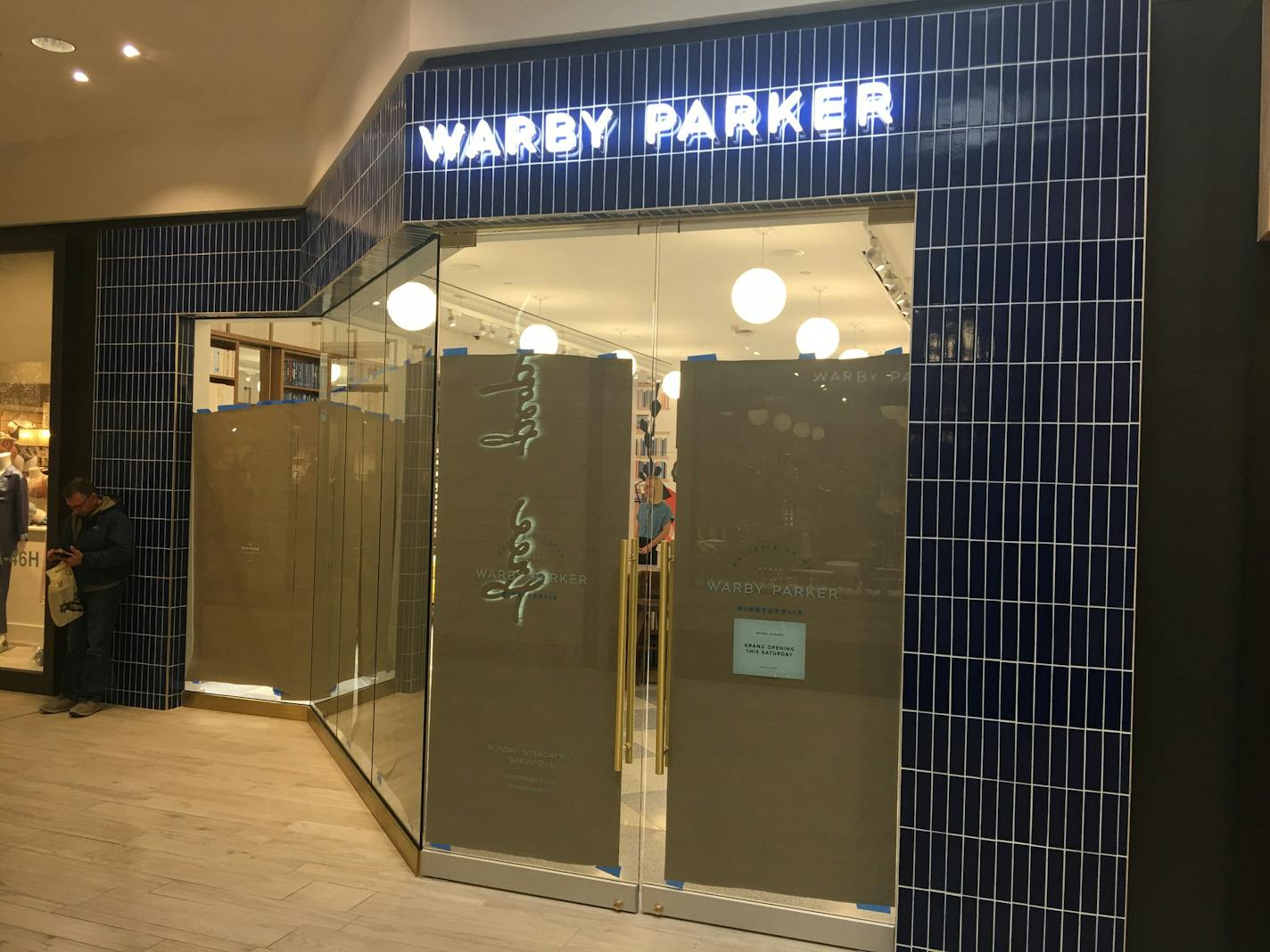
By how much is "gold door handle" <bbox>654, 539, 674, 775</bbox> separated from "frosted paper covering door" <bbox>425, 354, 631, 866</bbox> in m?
0.17

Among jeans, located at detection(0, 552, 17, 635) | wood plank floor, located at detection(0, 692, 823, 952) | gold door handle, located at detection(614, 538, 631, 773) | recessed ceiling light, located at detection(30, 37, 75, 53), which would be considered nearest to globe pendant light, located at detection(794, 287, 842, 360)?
gold door handle, located at detection(614, 538, 631, 773)

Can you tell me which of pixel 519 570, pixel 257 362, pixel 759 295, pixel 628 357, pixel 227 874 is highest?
pixel 257 362

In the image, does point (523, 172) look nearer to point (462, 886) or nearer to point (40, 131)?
point (462, 886)

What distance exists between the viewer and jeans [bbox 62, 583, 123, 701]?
581cm

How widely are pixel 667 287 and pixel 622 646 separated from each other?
126cm

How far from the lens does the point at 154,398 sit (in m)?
5.93

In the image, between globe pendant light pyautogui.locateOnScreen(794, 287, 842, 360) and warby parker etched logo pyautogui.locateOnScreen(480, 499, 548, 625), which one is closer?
globe pendant light pyautogui.locateOnScreen(794, 287, 842, 360)

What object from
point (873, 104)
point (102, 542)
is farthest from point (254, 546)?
point (873, 104)

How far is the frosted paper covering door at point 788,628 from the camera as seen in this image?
126 inches

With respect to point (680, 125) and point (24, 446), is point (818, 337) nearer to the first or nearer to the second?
point (680, 125)

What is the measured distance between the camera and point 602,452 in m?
3.45

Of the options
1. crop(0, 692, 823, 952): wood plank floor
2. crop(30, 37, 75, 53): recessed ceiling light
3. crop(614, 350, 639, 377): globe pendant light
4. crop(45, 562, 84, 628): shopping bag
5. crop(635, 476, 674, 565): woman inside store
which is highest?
crop(30, 37, 75, 53): recessed ceiling light

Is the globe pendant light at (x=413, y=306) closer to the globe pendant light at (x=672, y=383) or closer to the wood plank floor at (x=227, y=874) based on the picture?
the globe pendant light at (x=672, y=383)

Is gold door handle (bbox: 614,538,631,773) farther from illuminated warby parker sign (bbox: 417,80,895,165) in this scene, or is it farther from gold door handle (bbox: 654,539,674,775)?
illuminated warby parker sign (bbox: 417,80,895,165)
